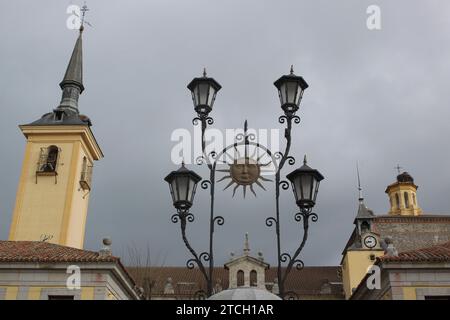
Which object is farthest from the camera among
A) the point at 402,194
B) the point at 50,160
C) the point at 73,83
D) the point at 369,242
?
the point at 402,194

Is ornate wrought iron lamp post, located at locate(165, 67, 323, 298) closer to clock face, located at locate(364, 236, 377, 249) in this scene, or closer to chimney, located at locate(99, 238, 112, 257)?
chimney, located at locate(99, 238, 112, 257)

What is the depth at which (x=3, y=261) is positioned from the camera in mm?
19703

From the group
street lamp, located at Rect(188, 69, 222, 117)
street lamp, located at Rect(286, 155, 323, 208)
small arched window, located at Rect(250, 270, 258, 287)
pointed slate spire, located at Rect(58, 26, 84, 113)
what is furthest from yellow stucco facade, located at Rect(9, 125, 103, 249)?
street lamp, located at Rect(286, 155, 323, 208)

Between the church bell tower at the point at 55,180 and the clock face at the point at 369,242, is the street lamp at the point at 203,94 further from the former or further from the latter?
the clock face at the point at 369,242

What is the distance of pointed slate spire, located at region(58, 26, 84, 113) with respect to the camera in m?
34.6

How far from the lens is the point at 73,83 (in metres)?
35.7

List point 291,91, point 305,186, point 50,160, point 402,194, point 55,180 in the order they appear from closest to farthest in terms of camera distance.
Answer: point 305,186, point 291,91, point 55,180, point 50,160, point 402,194

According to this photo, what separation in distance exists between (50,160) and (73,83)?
7648 mm

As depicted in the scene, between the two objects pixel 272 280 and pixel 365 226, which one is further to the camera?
pixel 272 280

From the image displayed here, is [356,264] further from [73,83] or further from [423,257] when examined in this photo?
[73,83]

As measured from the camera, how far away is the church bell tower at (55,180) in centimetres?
2820

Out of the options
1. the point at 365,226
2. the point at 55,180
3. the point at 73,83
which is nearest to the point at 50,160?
the point at 55,180
